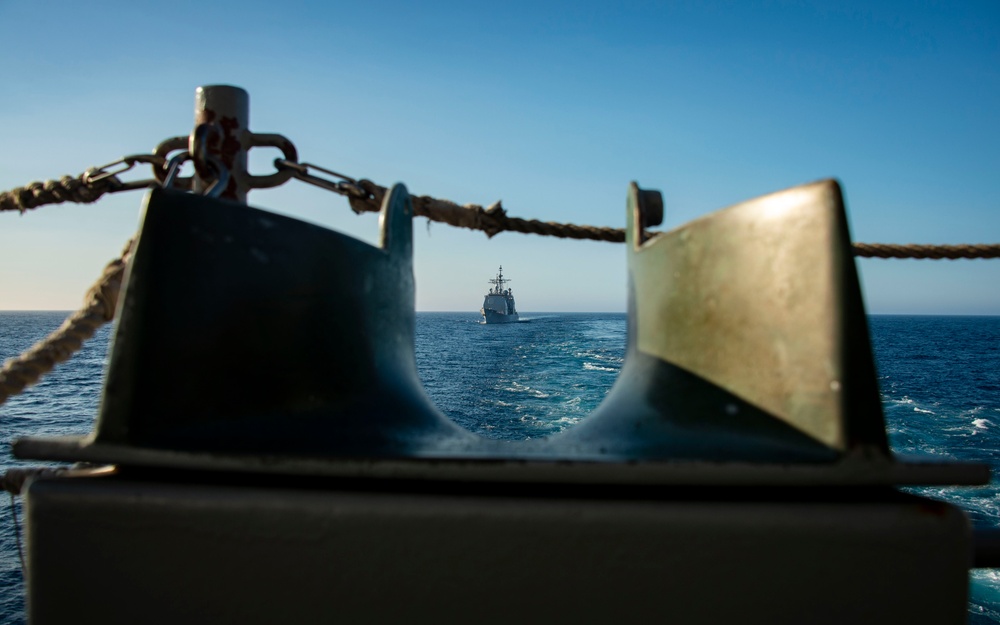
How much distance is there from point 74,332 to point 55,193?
791mm

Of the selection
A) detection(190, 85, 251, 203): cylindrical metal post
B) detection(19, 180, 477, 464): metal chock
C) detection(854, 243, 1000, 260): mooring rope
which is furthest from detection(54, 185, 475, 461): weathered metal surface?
detection(854, 243, 1000, 260): mooring rope

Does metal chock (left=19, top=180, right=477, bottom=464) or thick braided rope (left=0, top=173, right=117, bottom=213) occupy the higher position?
thick braided rope (left=0, top=173, right=117, bottom=213)

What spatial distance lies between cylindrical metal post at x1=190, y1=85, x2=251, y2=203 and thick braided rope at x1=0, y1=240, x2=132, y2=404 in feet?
1.44

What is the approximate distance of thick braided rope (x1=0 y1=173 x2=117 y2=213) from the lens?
187 centimetres

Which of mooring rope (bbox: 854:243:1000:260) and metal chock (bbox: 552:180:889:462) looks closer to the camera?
metal chock (bbox: 552:180:889:462)

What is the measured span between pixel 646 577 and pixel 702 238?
0.56m

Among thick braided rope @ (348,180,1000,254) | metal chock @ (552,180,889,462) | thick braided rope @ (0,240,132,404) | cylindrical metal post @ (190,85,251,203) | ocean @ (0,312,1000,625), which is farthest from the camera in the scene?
ocean @ (0,312,1000,625)

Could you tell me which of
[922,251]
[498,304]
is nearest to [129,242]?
[922,251]

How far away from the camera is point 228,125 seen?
5.96 feet

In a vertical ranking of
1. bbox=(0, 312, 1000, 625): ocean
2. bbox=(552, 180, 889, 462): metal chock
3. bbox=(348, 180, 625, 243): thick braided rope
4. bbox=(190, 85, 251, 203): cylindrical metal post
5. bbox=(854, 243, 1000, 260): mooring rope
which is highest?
bbox=(190, 85, 251, 203): cylindrical metal post

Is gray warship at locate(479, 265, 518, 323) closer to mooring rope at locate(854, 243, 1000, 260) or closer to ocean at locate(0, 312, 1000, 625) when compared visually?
ocean at locate(0, 312, 1000, 625)

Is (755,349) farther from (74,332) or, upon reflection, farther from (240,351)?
(74,332)

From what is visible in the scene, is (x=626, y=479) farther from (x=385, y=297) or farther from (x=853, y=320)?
(x=385, y=297)

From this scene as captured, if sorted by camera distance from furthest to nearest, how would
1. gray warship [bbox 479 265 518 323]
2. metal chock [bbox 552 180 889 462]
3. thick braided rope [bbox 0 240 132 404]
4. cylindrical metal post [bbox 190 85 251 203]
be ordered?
gray warship [bbox 479 265 518 323], cylindrical metal post [bbox 190 85 251 203], thick braided rope [bbox 0 240 132 404], metal chock [bbox 552 180 889 462]
